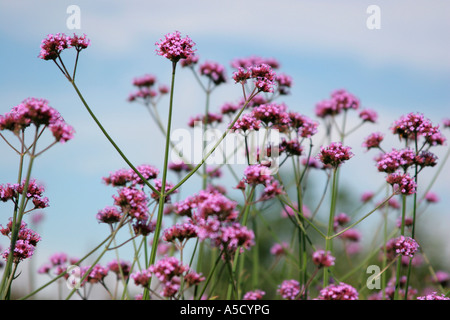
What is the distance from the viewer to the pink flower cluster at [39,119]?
2.90 meters

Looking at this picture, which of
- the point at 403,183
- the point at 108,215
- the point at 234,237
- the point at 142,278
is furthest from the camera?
the point at 403,183

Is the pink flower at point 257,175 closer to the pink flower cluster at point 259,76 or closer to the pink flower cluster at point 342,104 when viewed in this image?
the pink flower cluster at point 259,76

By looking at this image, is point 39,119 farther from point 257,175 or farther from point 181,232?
point 257,175

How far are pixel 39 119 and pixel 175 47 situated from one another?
1185 millimetres

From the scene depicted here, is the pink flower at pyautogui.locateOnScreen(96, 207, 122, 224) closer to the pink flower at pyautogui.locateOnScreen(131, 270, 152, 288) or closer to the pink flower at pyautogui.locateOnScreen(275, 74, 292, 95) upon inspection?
the pink flower at pyautogui.locateOnScreen(131, 270, 152, 288)

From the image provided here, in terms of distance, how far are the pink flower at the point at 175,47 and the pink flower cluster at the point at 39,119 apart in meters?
1.01

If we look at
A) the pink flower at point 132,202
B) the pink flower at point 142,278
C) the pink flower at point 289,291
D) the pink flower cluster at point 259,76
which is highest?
the pink flower cluster at point 259,76

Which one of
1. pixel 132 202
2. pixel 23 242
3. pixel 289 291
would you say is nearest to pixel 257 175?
pixel 132 202

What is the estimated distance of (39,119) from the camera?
2936mm

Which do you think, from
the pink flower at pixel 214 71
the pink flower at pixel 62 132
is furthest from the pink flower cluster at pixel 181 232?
the pink flower at pixel 214 71
